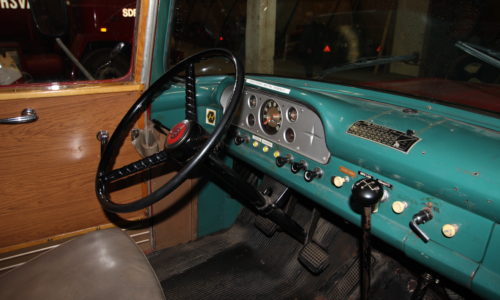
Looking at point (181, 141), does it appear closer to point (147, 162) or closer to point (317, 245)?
point (147, 162)

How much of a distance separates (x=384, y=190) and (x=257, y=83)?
2.72 feet

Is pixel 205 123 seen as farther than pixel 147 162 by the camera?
Yes

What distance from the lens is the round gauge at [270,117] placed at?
1772 mm

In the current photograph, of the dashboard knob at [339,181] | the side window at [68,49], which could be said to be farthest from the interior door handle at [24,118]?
the dashboard knob at [339,181]

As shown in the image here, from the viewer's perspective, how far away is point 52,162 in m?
1.72

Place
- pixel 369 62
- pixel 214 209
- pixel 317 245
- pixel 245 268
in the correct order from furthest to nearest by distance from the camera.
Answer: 1. pixel 214 209
2. pixel 245 268
3. pixel 317 245
4. pixel 369 62

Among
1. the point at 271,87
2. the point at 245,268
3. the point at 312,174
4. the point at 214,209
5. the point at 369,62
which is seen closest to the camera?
the point at 312,174

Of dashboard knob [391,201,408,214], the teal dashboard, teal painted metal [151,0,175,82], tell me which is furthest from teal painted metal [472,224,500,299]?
teal painted metal [151,0,175,82]

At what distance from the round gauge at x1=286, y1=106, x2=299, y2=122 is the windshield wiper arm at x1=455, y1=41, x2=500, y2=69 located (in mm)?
702

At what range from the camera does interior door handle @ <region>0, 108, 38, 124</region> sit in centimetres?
153

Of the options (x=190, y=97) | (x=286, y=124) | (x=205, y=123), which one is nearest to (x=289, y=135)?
(x=286, y=124)

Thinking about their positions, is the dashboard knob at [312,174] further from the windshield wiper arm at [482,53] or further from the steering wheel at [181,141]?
the windshield wiper arm at [482,53]

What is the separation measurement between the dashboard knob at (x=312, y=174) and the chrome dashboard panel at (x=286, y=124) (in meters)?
0.05

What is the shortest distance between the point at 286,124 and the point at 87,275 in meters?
1.05
